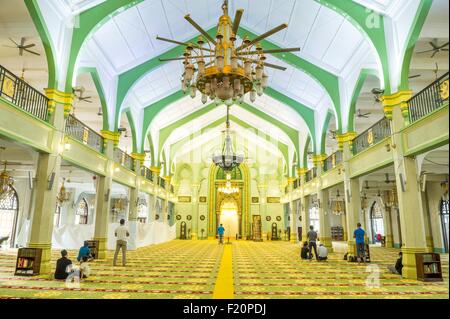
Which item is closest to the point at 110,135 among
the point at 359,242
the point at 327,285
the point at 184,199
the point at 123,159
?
the point at 123,159

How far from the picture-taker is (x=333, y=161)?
10867mm

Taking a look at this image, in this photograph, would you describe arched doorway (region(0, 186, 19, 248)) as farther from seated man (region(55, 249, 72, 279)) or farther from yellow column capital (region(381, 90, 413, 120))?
yellow column capital (region(381, 90, 413, 120))

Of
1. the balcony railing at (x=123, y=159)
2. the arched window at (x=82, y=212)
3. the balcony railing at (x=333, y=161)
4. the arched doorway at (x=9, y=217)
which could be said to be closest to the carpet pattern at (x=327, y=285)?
the balcony railing at (x=333, y=161)

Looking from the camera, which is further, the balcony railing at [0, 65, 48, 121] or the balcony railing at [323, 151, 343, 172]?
the balcony railing at [323, 151, 343, 172]

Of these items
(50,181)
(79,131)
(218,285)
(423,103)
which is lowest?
(218,285)

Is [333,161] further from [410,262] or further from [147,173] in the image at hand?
[147,173]

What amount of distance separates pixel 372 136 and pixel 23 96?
7.82m

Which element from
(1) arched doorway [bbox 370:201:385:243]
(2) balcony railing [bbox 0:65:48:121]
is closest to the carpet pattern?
(2) balcony railing [bbox 0:65:48:121]

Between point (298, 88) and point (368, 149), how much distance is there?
4842 mm

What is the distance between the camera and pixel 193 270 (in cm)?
639

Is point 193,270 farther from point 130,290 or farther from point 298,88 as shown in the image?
point 298,88

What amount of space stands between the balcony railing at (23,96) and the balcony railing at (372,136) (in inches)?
290

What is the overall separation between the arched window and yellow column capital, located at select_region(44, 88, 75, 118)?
548 inches

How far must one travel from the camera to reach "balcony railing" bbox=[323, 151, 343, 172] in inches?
410
